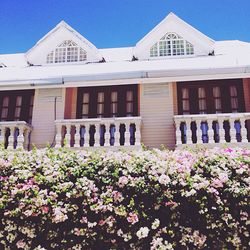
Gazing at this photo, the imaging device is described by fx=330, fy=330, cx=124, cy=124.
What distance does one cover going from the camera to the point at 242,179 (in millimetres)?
5789

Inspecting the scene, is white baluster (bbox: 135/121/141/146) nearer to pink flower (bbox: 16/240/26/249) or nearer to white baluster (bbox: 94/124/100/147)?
white baluster (bbox: 94/124/100/147)

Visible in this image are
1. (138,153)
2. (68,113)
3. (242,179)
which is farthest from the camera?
(68,113)

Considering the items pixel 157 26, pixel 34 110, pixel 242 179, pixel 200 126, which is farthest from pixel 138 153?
pixel 157 26

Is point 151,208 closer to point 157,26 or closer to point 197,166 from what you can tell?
point 197,166

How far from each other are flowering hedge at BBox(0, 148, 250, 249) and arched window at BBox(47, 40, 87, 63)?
8501 millimetres

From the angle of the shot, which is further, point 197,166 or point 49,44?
point 49,44

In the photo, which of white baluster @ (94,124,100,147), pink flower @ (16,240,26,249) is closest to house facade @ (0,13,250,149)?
white baluster @ (94,124,100,147)

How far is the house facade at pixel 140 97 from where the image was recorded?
32.7ft

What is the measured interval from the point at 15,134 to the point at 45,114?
4.01ft

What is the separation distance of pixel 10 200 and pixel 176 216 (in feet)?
9.39

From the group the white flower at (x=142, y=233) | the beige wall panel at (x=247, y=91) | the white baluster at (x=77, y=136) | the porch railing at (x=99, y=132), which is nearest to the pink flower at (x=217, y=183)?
the white flower at (x=142, y=233)

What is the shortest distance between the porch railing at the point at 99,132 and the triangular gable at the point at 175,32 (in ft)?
13.0

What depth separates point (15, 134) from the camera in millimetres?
10969

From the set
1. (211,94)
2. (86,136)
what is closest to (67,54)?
(86,136)
